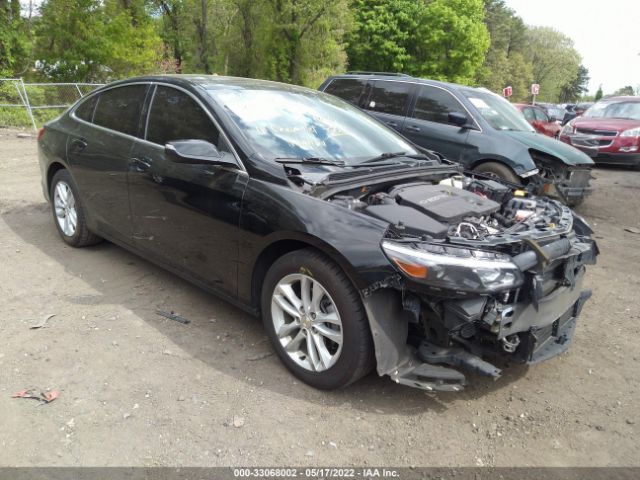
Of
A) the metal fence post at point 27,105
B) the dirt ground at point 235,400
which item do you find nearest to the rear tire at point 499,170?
the dirt ground at point 235,400

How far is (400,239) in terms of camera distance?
Answer: 8.47 feet

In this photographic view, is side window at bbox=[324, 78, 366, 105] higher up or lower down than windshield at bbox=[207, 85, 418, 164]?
higher up

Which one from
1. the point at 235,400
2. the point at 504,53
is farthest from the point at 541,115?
the point at 504,53

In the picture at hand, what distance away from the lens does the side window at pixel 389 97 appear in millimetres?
7715

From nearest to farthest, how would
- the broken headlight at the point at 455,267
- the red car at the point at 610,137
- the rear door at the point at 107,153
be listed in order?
the broken headlight at the point at 455,267, the rear door at the point at 107,153, the red car at the point at 610,137

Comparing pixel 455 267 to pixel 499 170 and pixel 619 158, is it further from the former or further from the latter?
pixel 619 158

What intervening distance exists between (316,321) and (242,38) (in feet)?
105

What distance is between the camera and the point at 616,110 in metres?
13.0

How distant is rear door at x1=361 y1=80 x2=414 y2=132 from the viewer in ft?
25.2

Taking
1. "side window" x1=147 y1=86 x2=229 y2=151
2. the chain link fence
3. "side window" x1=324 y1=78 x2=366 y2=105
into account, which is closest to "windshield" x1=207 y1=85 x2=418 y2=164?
"side window" x1=147 y1=86 x2=229 y2=151

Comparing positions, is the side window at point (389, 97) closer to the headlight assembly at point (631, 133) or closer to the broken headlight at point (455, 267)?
Result: the broken headlight at point (455, 267)

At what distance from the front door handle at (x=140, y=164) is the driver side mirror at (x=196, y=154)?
0.69 metres

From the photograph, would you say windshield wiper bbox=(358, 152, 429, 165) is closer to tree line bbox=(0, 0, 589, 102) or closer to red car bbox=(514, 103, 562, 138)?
red car bbox=(514, 103, 562, 138)

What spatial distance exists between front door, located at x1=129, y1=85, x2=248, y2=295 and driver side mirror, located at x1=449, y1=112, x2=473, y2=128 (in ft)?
14.3
